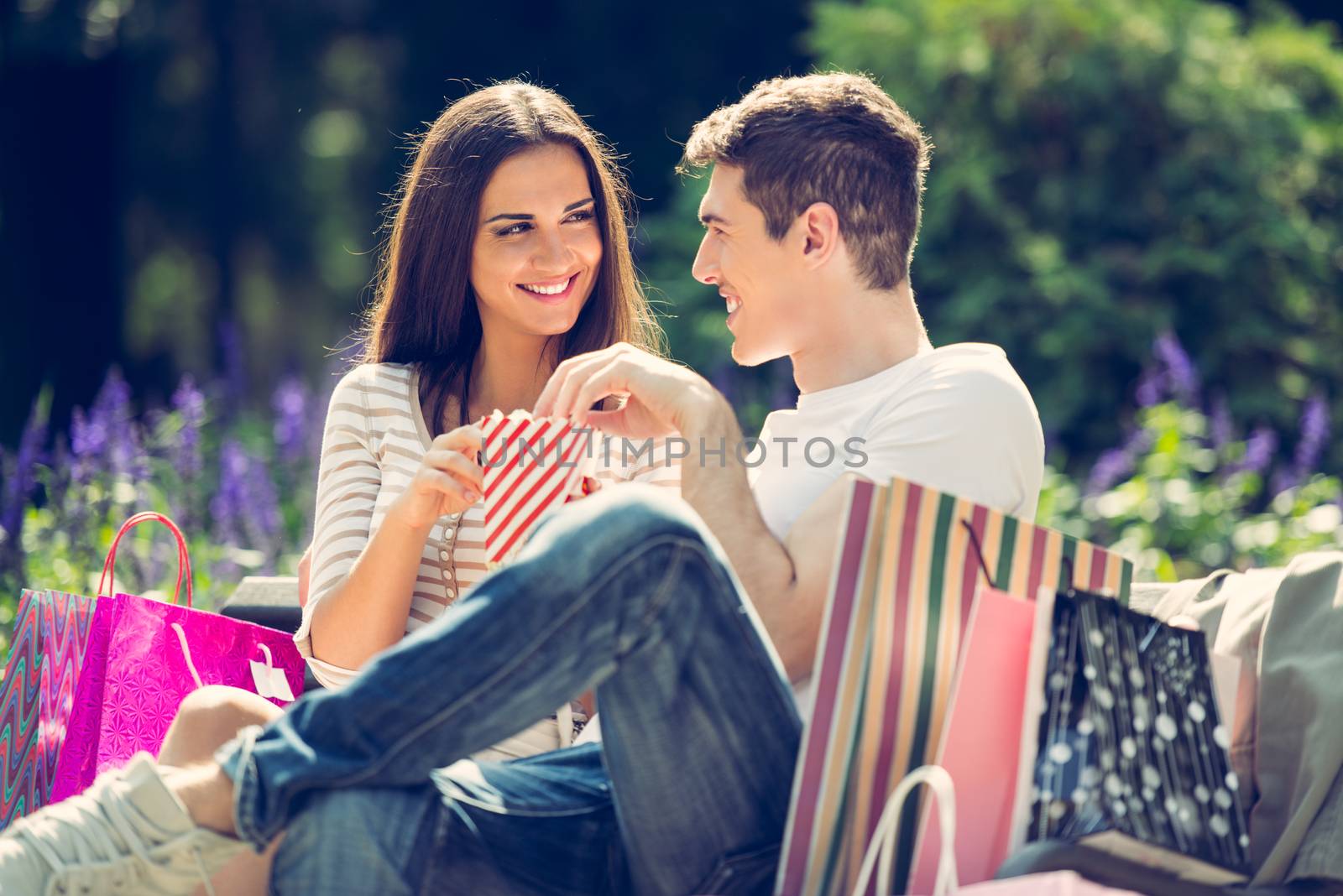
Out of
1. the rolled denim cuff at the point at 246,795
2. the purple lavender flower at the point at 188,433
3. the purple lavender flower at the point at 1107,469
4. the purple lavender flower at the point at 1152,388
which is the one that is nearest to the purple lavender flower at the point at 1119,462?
the purple lavender flower at the point at 1107,469

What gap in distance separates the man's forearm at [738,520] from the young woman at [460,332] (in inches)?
13.1

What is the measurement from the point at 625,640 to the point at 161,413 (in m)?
3.61

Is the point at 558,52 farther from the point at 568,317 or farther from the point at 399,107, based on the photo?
the point at 568,317

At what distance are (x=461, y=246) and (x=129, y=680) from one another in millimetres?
1214

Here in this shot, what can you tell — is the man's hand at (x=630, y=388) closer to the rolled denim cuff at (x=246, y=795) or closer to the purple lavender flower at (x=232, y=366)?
the rolled denim cuff at (x=246, y=795)

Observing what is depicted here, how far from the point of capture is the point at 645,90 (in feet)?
28.6

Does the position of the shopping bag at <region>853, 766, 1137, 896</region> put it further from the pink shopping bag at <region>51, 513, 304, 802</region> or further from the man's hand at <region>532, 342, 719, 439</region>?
the pink shopping bag at <region>51, 513, 304, 802</region>

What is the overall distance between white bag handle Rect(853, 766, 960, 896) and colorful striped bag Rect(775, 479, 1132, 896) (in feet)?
0.19

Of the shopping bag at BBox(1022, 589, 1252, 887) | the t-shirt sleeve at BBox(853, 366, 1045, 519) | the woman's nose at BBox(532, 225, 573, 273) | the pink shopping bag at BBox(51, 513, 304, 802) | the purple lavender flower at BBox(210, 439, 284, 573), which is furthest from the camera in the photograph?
the purple lavender flower at BBox(210, 439, 284, 573)

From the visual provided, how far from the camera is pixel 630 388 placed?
2781mm

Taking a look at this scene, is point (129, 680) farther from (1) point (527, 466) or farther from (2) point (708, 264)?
(2) point (708, 264)

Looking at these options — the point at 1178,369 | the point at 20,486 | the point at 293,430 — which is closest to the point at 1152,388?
the point at 1178,369

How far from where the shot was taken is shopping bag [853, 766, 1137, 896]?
1848 mm

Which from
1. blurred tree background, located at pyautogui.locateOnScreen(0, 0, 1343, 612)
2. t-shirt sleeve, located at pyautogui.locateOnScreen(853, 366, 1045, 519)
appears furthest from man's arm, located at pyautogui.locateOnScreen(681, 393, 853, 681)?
blurred tree background, located at pyautogui.locateOnScreen(0, 0, 1343, 612)
